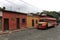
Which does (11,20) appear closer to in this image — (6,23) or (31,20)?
(6,23)

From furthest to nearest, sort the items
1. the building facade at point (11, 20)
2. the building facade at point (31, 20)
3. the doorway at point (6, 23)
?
the building facade at point (31, 20) < the doorway at point (6, 23) < the building facade at point (11, 20)

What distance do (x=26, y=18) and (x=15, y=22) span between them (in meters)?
8.99

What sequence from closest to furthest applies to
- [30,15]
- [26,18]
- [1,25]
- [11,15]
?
[1,25] < [11,15] < [26,18] < [30,15]

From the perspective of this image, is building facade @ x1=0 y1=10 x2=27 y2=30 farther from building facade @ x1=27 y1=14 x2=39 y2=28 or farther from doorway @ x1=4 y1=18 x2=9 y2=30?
building facade @ x1=27 y1=14 x2=39 y2=28

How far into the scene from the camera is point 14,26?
39.8 m

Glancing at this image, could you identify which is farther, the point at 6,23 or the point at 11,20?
the point at 11,20

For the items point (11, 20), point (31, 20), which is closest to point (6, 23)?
point (11, 20)

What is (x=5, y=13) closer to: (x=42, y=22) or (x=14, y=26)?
(x=14, y=26)

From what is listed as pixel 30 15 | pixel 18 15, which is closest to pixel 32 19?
pixel 30 15

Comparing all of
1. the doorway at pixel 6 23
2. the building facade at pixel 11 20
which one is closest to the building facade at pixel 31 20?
the building facade at pixel 11 20

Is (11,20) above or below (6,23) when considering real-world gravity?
above

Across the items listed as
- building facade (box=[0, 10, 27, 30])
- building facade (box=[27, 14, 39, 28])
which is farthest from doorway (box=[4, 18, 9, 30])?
building facade (box=[27, 14, 39, 28])

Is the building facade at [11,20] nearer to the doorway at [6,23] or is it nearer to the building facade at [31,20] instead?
the doorway at [6,23]

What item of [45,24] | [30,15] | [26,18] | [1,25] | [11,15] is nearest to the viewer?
[1,25]
